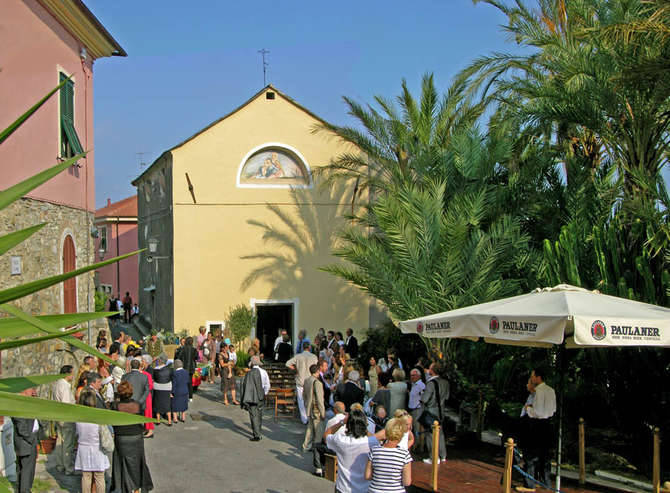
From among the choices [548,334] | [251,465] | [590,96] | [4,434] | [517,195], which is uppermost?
[590,96]

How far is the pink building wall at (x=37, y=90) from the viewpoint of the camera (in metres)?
13.3

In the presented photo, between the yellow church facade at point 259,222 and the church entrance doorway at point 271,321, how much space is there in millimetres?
73

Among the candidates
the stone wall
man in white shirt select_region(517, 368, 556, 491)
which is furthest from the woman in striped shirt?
the stone wall

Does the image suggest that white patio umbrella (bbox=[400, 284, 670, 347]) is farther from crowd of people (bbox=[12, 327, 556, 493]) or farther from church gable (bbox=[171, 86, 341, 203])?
church gable (bbox=[171, 86, 341, 203])

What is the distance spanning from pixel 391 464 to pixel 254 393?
24.4ft

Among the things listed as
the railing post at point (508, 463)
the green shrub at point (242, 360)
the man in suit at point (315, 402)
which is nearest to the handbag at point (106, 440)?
the man in suit at point (315, 402)

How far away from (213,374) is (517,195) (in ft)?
37.4

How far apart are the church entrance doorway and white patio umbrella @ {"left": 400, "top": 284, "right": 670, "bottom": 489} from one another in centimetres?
1551

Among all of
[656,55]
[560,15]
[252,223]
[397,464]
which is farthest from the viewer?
[252,223]

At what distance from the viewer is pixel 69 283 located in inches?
671

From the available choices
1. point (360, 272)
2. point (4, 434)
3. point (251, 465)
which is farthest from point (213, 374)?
point (4, 434)

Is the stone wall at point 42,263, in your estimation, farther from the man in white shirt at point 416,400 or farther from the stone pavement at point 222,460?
the man in white shirt at point 416,400

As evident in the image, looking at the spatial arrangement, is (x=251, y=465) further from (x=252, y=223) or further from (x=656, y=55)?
(x=252, y=223)

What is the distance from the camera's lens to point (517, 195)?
15.9 metres
